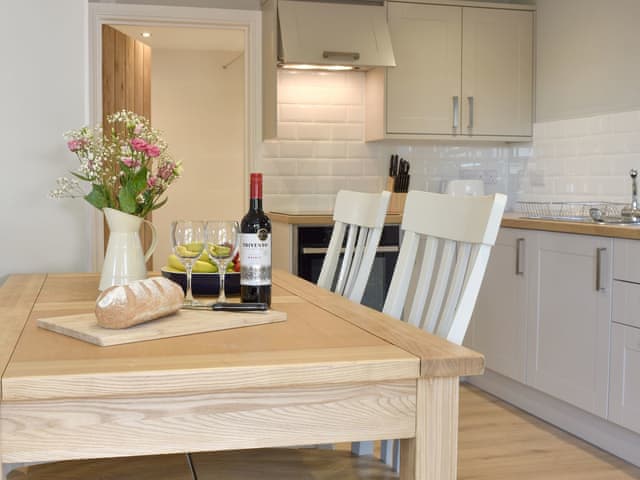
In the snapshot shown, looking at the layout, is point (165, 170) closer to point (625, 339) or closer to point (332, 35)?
point (625, 339)

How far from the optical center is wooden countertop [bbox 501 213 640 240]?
2.99m

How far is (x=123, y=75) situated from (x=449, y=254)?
12.3 ft

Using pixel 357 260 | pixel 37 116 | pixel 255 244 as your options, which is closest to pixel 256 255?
pixel 255 244

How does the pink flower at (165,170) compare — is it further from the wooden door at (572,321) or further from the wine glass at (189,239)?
the wooden door at (572,321)

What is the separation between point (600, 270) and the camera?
3.18 meters

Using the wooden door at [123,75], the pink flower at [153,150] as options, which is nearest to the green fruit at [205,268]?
the pink flower at [153,150]

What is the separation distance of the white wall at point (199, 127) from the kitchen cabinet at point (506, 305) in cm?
484

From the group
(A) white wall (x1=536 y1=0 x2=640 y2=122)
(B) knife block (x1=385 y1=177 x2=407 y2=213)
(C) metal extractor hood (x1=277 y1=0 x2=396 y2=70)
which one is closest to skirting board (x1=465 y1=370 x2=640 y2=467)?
(B) knife block (x1=385 y1=177 x2=407 y2=213)

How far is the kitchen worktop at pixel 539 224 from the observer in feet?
9.96

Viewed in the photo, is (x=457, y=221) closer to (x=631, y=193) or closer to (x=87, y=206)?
(x=87, y=206)

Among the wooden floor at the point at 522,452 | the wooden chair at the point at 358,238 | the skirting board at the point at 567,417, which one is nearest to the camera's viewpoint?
the wooden chair at the point at 358,238

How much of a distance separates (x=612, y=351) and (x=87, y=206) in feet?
6.88

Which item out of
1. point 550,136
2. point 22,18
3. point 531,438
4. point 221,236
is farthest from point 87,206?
point 550,136

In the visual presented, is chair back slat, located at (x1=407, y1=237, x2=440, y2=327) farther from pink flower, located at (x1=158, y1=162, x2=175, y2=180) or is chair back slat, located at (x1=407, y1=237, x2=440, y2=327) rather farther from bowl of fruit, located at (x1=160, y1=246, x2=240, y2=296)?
pink flower, located at (x1=158, y1=162, x2=175, y2=180)
